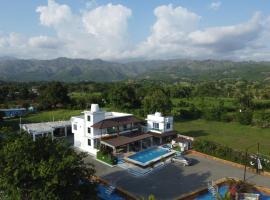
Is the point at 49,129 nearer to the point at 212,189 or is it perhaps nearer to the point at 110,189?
the point at 110,189

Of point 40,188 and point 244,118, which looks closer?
point 40,188

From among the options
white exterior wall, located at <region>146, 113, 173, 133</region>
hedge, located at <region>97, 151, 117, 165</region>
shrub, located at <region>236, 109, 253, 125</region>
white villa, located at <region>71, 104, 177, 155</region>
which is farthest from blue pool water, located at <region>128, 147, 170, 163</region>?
shrub, located at <region>236, 109, 253, 125</region>

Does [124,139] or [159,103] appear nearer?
[124,139]

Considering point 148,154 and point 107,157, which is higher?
point 107,157

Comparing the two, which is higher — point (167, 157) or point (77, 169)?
point (77, 169)

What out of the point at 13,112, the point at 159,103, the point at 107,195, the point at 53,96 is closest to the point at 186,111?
the point at 159,103

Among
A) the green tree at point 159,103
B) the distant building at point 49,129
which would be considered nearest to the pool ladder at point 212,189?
the distant building at point 49,129

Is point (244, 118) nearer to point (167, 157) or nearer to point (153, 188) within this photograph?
point (167, 157)

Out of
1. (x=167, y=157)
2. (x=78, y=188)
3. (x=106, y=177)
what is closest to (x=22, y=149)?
(x=78, y=188)
